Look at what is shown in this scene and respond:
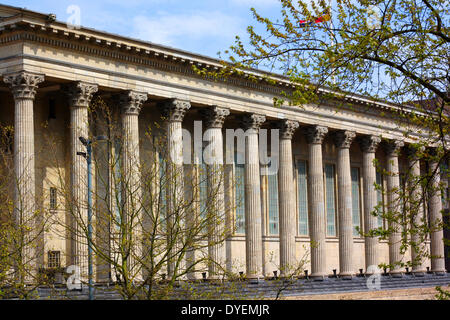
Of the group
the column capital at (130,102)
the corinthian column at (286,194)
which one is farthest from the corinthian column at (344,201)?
the column capital at (130,102)

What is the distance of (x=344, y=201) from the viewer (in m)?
63.5

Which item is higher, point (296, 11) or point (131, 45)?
point (131, 45)

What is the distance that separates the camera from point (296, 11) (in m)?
24.7

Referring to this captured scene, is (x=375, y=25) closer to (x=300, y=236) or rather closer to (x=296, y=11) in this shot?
(x=296, y=11)

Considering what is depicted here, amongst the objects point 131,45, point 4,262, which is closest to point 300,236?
point 131,45

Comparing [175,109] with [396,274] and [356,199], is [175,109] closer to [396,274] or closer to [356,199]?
[356,199]

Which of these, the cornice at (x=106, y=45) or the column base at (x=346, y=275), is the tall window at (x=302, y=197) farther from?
the cornice at (x=106, y=45)

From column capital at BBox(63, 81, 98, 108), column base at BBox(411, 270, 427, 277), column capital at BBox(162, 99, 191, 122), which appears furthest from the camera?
column base at BBox(411, 270, 427, 277)

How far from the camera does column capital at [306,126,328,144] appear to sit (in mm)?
60000

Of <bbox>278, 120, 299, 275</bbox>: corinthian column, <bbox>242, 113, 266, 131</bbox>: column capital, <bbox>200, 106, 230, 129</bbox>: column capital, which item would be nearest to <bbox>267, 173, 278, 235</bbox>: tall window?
<bbox>278, 120, 299, 275</bbox>: corinthian column

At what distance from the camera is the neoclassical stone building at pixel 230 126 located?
42.2m

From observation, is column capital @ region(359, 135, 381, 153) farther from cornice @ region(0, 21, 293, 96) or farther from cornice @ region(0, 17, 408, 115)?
cornice @ region(0, 21, 293, 96)

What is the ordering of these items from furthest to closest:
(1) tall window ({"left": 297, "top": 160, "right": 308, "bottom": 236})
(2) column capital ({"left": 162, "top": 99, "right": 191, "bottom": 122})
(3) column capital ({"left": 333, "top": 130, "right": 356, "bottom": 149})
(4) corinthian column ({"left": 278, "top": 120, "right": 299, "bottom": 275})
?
1. (1) tall window ({"left": 297, "top": 160, "right": 308, "bottom": 236})
2. (3) column capital ({"left": 333, "top": 130, "right": 356, "bottom": 149})
3. (4) corinthian column ({"left": 278, "top": 120, "right": 299, "bottom": 275})
4. (2) column capital ({"left": 162, "top": 99, "right": 191, "bottom": 122})

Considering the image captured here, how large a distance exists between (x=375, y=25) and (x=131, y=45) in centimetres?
2424
